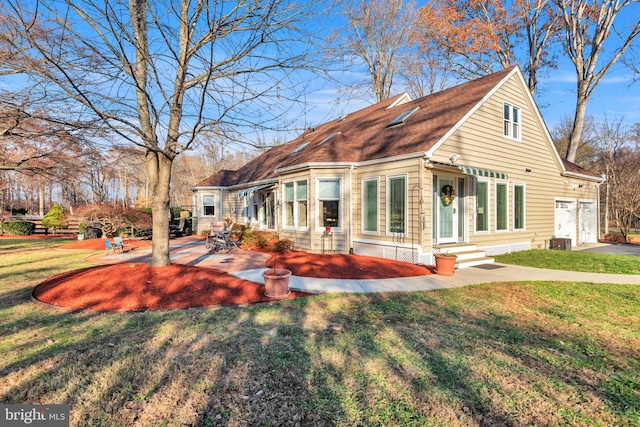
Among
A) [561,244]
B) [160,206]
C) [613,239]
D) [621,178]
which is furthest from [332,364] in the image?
[621,178]

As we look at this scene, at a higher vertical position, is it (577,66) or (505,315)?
(577,66)

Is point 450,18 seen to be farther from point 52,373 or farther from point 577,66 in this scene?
point 52,373

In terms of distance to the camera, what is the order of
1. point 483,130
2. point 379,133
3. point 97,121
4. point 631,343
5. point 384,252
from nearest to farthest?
point 631,343, point 97,121, point 384,252, point 483,130, point 379,133

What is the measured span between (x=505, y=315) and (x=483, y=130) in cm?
786

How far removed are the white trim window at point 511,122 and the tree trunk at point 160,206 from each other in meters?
11.8

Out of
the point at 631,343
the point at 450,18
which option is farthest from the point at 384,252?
the point at 450,18

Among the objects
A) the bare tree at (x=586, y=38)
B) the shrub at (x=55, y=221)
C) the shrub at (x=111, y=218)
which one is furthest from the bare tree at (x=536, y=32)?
the shrub at (x=55, y=221)

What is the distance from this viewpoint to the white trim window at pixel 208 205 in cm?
2058

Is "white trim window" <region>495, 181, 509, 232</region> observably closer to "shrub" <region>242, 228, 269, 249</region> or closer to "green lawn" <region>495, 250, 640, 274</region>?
"green lawn" <region>495, 250, 640, 274</region>

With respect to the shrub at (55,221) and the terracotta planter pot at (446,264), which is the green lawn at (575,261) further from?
the shrub at (55,221)

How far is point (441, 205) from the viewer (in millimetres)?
10414

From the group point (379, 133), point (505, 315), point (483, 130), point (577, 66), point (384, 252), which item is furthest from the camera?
point (577, 66)

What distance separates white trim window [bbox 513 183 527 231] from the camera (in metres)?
12.3

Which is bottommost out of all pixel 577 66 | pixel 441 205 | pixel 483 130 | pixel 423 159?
pixel 441 205
